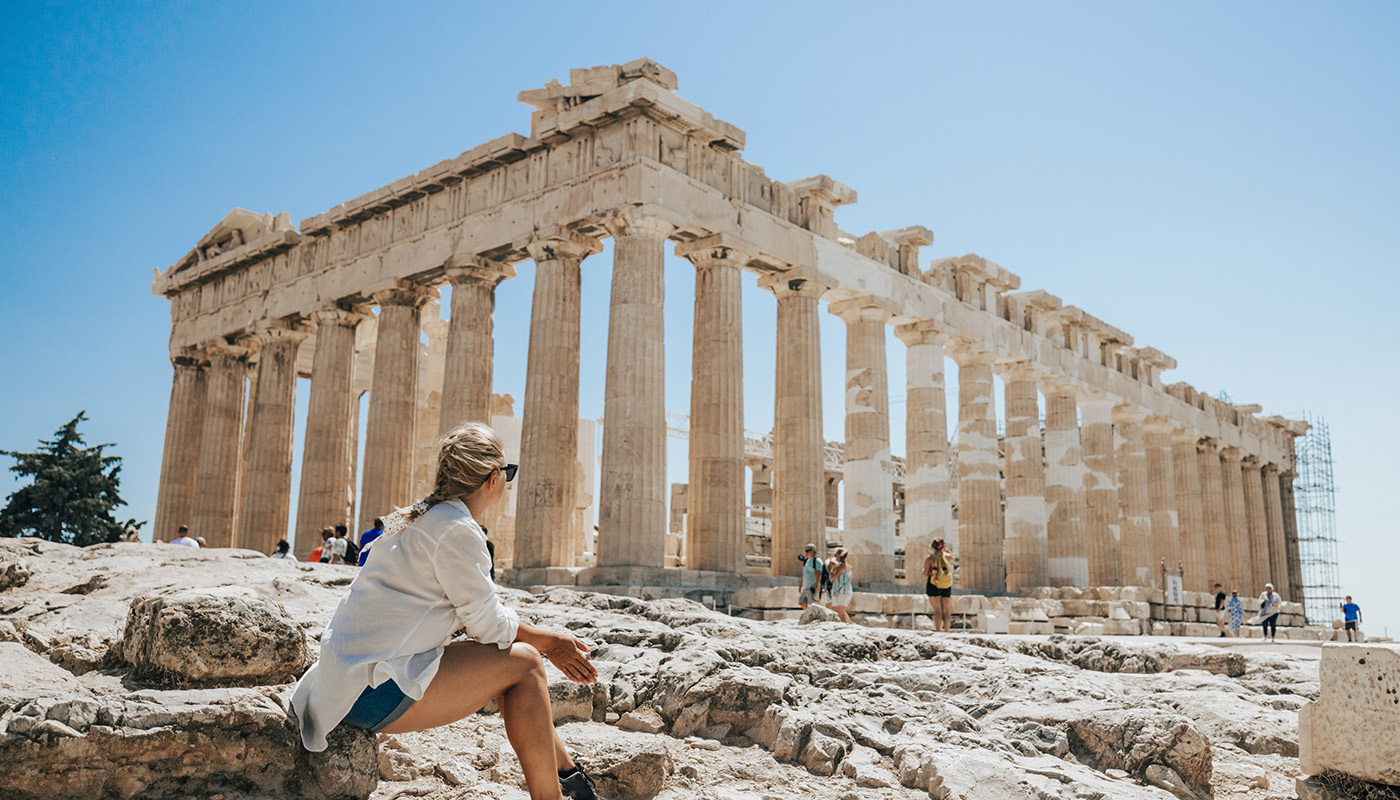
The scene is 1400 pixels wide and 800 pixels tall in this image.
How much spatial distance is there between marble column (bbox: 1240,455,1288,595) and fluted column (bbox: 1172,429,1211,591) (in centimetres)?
418

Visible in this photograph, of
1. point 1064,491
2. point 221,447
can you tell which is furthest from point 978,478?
point 221,447

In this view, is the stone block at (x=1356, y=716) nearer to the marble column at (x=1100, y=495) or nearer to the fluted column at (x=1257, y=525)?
the marble column at (x=1100, y=495)

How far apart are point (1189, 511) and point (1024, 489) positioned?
37.3 ft

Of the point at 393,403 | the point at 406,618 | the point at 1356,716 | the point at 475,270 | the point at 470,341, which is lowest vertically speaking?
the point at 1356,716

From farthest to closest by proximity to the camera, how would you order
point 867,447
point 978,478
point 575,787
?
point 978,478 → point 867,447 → point 575,787

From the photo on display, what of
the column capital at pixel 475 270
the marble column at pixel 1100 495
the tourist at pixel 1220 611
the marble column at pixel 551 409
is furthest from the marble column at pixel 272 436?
the tourist at pixel 1220 611

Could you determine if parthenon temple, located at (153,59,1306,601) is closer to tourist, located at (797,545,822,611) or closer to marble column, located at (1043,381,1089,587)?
marble column, located at (1043,381,1089,587)

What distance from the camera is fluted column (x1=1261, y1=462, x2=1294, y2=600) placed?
41.8 metres

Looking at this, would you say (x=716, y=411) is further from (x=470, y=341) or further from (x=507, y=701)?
(x=507, y=701)

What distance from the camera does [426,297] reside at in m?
25.2

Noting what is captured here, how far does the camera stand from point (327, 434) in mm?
25453

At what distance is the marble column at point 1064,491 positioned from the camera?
3014 centimetres

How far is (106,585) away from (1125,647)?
10.7 m

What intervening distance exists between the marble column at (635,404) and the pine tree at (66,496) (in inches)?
841
